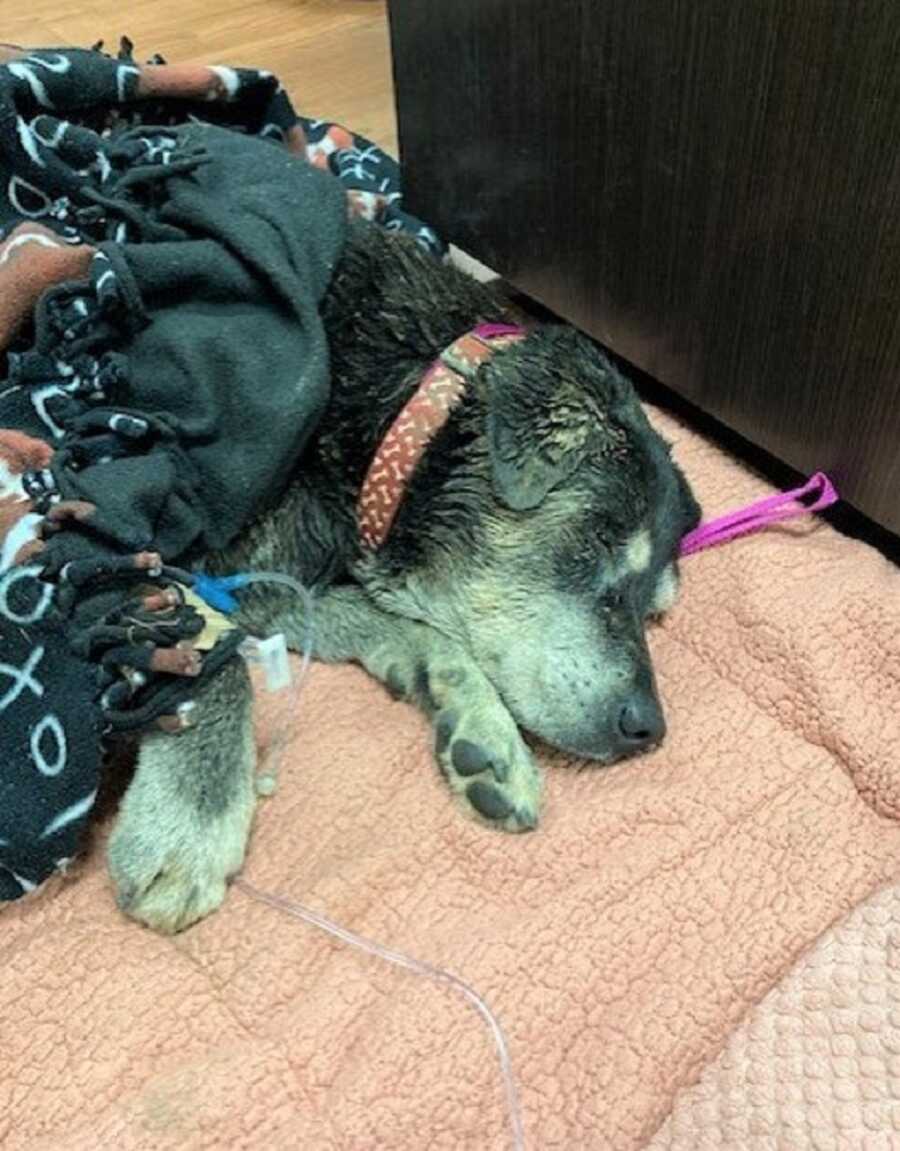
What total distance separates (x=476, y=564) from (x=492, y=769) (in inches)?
7.3

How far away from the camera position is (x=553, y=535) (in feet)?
3.71

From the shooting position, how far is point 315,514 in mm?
1221

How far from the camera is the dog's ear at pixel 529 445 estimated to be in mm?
1110

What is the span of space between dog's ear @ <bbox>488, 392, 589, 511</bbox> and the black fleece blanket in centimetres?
17

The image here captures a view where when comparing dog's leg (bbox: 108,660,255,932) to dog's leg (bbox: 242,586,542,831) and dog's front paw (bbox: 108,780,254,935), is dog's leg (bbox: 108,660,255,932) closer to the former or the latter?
dog's front paw (bbox: 108,780,254,935)

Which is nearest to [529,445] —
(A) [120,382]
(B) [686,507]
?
(B) [686,507]

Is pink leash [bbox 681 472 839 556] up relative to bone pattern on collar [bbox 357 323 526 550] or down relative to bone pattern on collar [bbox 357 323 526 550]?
down

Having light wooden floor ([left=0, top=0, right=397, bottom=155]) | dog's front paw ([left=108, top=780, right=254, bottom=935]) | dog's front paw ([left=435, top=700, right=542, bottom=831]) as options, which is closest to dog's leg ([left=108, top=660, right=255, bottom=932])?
dog's front paw ([left=108, top=780, right=254, bottom=935])

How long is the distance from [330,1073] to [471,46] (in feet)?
3.91

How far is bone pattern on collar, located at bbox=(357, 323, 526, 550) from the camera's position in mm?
1149

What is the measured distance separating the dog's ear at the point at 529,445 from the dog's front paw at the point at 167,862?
0.38 m

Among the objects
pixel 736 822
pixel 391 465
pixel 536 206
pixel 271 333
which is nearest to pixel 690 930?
pixel 736 822

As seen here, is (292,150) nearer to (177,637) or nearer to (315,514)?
(315,514)

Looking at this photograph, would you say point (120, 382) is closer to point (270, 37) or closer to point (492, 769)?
point (492, 769)
